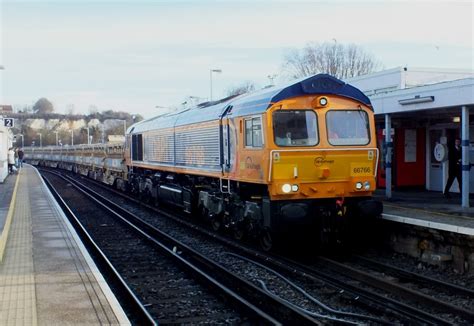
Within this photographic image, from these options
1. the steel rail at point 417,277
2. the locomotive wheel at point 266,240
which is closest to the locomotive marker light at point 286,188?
the locomotive wheel at point 266,240

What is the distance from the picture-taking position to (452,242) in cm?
983

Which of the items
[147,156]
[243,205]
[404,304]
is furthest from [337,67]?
[404,304]

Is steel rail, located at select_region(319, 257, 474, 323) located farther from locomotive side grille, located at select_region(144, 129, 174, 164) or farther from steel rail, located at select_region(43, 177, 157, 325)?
locomotive side grille, located at select_region(144, 129, 174, 164)

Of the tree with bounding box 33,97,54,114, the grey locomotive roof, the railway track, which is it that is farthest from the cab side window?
the tree with bounding box 33,97,54,114

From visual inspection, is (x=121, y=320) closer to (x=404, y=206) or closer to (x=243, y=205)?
(x=243, y=205)

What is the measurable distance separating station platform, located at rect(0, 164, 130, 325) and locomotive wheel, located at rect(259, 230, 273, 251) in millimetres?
3471

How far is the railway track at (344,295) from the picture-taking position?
722 centimetres

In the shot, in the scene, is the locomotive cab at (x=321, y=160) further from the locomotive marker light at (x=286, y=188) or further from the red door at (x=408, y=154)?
the red door at (x=408, y=154)

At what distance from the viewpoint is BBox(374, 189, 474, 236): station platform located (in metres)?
9.97

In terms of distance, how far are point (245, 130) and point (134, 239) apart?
4.72 m

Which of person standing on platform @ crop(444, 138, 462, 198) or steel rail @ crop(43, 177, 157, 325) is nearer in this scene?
steel rail @ crop(43, 177, 157, 325)

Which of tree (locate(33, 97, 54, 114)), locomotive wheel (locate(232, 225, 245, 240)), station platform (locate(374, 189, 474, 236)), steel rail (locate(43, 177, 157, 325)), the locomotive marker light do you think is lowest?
steel rail (locate(43, 177, 157, 325))

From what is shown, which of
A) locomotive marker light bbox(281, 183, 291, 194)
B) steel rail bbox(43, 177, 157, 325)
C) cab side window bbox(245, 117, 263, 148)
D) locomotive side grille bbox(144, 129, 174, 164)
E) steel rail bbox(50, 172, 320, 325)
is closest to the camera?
steel rail bbox(50, 172, 320, 325)

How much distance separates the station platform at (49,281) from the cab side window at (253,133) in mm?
3735
